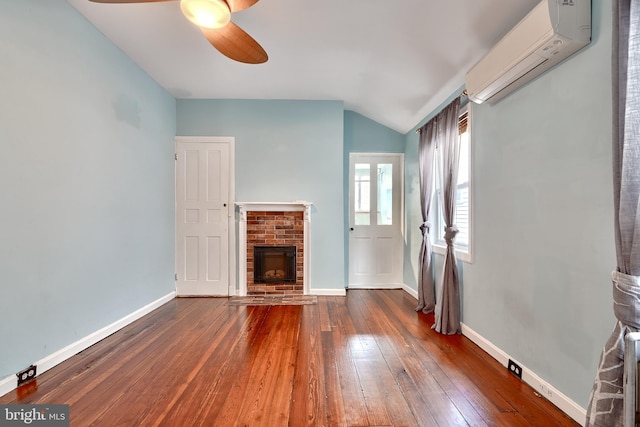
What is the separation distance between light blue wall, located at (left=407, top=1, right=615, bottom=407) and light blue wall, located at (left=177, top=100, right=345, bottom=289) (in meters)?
2.02

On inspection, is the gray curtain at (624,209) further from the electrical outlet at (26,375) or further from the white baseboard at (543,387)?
the electrical outlet at (26,375)

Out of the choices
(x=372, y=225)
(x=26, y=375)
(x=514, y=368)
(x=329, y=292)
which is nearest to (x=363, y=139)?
(x=372, y=225)

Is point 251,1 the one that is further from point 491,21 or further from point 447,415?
point 447,415

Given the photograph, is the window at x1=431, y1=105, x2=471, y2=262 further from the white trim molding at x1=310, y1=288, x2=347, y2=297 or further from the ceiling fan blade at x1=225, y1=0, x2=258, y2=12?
the ceiling fan blade at x1=225, y1=0, x2=258, y2=12

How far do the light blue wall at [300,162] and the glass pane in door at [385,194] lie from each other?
78cm

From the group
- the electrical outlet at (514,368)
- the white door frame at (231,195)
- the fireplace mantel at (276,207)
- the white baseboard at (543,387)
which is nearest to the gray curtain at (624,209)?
the white baseboard at (543,387)

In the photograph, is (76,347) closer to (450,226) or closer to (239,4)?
(239,4)

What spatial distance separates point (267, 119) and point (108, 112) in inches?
74.6

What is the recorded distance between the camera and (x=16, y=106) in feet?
6.09

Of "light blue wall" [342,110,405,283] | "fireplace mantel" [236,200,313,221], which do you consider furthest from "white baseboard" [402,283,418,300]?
"fireplace mantel" [236,200,313,221]

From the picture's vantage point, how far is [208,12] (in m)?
1.76

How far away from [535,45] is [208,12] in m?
1.96

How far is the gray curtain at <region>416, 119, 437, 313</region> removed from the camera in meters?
3.28

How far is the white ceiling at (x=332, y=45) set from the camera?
6.98 ft
